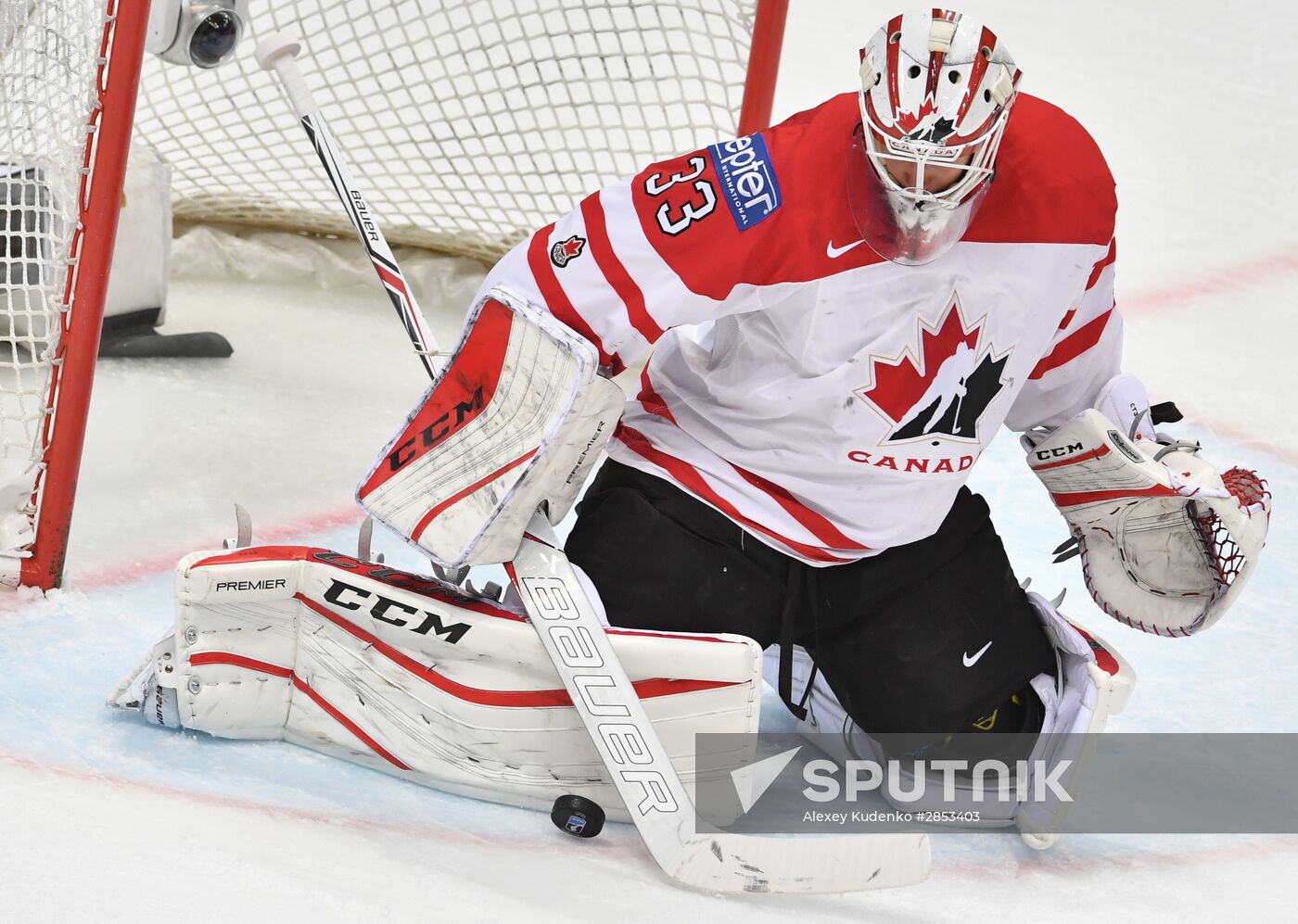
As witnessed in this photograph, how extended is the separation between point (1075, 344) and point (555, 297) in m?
0.60

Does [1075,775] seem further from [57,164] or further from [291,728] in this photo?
[57,164]

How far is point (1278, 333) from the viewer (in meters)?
3.22

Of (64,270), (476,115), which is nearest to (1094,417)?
(64,270)

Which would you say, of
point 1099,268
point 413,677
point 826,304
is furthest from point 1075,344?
point 413,677

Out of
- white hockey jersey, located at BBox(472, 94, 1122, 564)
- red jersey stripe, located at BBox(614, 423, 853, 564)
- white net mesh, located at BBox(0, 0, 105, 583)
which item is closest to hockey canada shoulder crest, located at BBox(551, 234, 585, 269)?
white hockey jersey, located at BBox(472, 94, 1122, 564)

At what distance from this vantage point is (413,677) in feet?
5.17

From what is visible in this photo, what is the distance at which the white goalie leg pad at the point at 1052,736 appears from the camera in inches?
63.7

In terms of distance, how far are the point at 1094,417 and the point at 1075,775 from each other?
0.40 metres

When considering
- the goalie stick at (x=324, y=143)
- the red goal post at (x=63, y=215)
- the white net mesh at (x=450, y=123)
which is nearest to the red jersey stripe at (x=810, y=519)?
the goalie stick at (x=324, y=143)

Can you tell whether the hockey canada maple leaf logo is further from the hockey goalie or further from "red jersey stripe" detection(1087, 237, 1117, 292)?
"red jersey stripe" detection(1087, 237, 1117, 292)

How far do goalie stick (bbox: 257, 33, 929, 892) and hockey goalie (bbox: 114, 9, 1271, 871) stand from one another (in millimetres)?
35

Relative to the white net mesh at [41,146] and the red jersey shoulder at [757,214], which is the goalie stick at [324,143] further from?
the red jersey shoulder at [757,214]

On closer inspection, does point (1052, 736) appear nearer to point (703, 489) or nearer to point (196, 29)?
point (703, 489)

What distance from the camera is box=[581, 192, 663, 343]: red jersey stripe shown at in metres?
1.51
